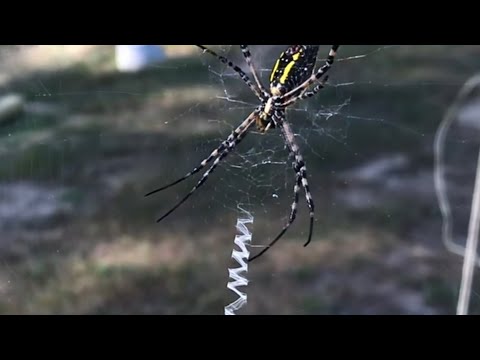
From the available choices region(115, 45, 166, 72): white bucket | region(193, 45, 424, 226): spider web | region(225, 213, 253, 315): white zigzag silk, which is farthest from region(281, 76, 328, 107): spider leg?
region(115, 45, 166, 72): white bucket

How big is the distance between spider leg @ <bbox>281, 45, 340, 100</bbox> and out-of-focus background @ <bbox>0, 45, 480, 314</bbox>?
0.68m

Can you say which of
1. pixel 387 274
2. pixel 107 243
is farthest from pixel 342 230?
pixel 107 243

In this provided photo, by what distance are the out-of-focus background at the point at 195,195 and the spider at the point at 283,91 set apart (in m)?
0.37

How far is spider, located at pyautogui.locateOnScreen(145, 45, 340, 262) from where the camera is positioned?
6.51 feet

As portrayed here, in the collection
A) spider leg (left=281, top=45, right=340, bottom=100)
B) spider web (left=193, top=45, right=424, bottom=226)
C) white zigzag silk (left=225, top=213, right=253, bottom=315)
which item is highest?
spider web (left=193, top=45, right=424, bottom=226)

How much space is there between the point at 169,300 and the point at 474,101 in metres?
2.76

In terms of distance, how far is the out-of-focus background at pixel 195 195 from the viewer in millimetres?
3332

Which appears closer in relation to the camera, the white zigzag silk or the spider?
the spider

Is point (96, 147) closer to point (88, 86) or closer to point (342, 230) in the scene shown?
point (88, 86)

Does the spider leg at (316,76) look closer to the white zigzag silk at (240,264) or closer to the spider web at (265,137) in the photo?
the spider web at (265,137)

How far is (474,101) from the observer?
4625 millimetres

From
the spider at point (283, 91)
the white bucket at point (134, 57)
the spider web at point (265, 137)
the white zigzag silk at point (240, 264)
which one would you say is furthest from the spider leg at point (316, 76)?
the white bucket at point (134, 57)

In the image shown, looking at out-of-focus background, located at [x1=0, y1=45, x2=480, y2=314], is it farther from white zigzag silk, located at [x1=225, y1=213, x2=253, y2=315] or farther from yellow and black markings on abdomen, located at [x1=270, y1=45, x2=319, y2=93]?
yellow and black markings on abdomen, located at [x1=270, y1=45, x2=319, y2=93]

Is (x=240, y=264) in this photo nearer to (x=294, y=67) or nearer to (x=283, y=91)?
(x=283, y=91)
